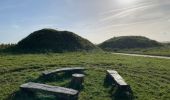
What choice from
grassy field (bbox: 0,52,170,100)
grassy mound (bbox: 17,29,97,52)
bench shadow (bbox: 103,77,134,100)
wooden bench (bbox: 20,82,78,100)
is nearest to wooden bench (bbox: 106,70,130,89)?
bench shadow (bbox: 103,77,134,100)

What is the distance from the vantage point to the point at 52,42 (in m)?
46.7

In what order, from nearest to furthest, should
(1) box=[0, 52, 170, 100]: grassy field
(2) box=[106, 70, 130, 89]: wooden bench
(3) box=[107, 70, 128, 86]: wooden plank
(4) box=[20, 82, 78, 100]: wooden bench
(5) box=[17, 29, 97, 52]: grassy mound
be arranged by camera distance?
(4) box=[20, 82, 78, 100]: wooden bench < (1) box=[0, 52, 170, 100]: grassy field < (2) box=[106, 70, 130, 89]: wooden bench < (3) box=[107, 70, 128, 86]: wooden plank < (5) box=[17, 29, 97, 52]: grassy mound

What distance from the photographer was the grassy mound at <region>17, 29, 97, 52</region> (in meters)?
44.2

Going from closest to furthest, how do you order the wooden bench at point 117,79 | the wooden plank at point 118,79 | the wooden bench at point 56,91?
1. the wooden bench at point 56,91
2. the wooden bench at point 117,79
3. the wooden plank at point 118,79

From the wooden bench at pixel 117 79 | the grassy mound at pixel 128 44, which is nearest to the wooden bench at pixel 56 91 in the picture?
the wooden bench at pixel 117 79

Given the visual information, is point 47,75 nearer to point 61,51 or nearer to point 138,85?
point 138,85

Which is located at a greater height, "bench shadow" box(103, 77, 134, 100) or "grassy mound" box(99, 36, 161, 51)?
"grassy mound" box(99, 36, 161, 51)

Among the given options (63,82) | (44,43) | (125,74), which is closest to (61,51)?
(44,43)

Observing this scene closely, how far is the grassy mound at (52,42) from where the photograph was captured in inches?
1740

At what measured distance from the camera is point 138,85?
18.2 meters

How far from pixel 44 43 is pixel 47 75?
27.7 meters

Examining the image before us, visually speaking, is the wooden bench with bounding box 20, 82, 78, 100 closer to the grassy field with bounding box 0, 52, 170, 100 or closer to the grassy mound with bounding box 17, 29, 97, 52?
the grassy field with bounding box 0, 52, 170, 100

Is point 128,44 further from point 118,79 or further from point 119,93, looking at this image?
point 119,93

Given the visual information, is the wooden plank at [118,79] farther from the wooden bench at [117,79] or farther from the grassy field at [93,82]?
the grassy field at [93,82]
